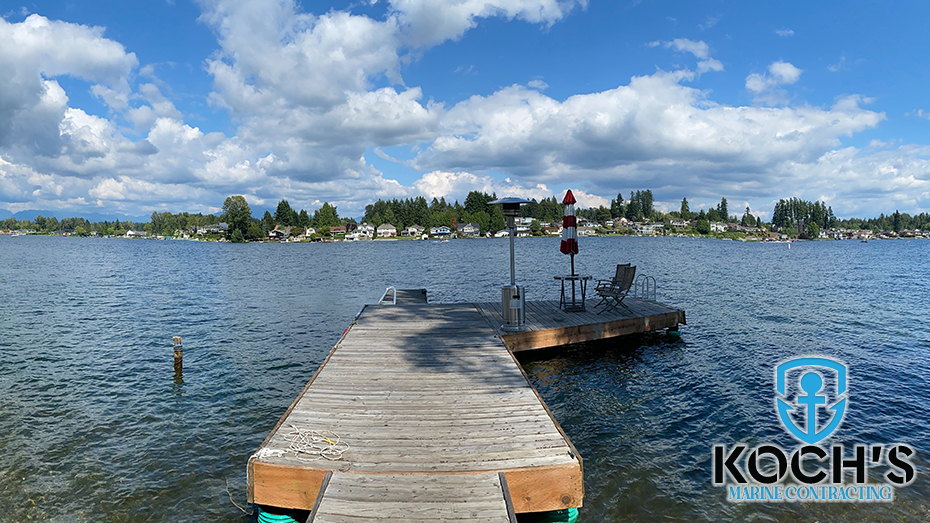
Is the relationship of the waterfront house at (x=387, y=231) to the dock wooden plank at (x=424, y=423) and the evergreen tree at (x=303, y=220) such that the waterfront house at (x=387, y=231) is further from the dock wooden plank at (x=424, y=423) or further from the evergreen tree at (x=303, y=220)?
the dock wooden plank at (x=424, y=423)

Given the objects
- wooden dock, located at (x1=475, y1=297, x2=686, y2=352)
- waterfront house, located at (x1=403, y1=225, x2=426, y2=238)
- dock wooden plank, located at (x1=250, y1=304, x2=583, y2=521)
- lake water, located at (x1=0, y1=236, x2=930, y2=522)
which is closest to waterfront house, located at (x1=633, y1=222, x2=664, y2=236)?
waterfront house, located at (x1=403, y1=225, x2=426, y2=238)

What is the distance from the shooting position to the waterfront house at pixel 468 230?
165m

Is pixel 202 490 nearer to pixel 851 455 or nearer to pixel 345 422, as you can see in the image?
pixel 345 422

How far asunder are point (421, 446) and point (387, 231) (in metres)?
159

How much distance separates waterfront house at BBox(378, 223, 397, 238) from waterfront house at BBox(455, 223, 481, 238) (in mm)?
22153

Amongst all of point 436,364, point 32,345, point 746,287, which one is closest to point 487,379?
point 436,364

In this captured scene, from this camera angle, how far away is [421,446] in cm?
548

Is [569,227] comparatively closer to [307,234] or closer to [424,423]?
[424,423]

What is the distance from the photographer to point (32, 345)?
14797mm

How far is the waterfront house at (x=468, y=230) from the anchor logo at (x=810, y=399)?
151659 mm

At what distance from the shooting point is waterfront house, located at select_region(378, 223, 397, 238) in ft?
532

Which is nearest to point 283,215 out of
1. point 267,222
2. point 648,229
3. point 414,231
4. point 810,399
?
point 267,222

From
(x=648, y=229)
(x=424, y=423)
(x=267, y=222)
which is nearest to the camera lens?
(x=424, y=423)

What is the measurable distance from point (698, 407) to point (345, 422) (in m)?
7.15
